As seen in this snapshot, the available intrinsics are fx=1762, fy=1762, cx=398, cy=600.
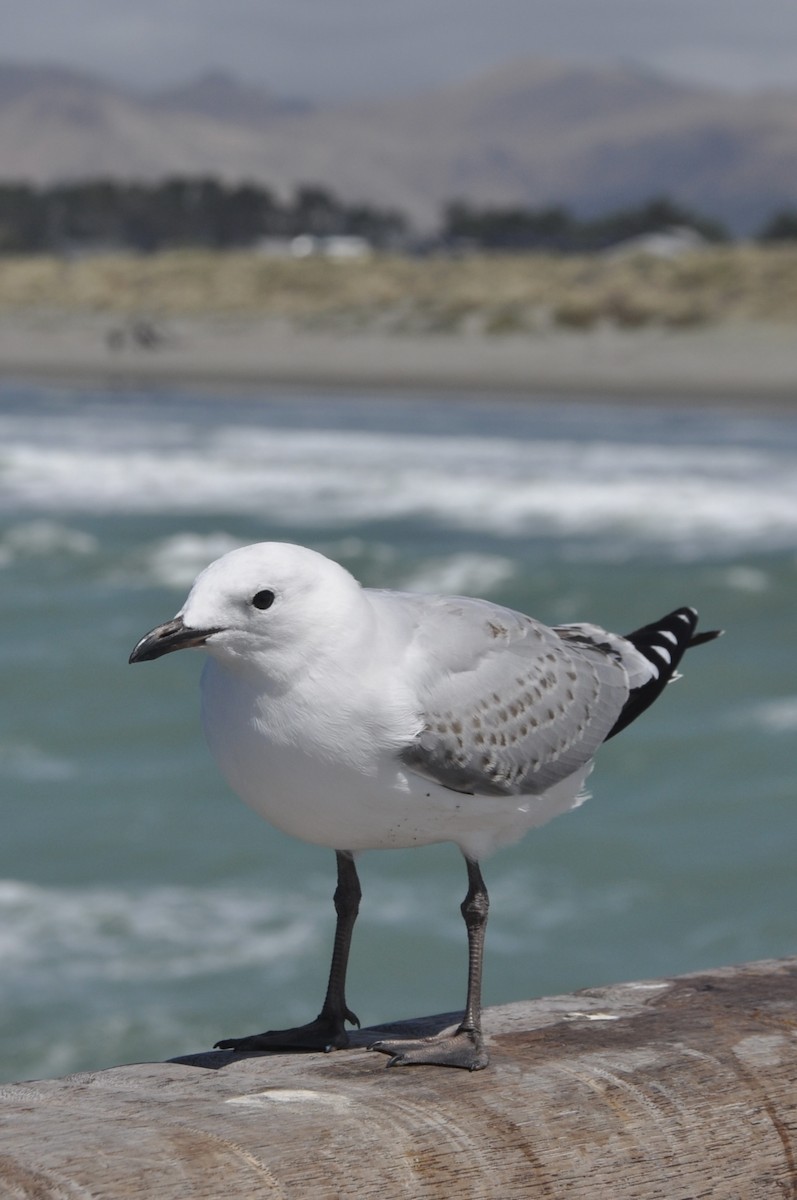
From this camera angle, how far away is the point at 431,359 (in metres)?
38.8

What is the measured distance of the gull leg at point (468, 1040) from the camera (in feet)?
8.66

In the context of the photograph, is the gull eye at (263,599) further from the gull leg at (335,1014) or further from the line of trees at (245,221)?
the line of trees at (245,221)

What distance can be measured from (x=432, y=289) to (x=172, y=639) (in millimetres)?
45918

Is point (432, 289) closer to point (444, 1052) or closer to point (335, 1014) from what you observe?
point (335, 1014)

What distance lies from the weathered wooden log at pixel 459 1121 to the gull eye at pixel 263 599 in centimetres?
69

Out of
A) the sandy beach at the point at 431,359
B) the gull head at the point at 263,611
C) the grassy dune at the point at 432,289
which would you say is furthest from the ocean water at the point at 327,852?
the grassy dune at the point at 432,289

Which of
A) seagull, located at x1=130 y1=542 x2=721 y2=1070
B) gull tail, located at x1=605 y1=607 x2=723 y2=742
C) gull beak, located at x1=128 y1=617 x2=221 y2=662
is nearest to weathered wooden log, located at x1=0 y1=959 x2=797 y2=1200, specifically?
seagull, located at x1=130 y1=542 x2=721 y2=1070

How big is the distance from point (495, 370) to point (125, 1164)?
3545cm

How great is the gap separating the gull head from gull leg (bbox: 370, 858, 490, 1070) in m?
0.58

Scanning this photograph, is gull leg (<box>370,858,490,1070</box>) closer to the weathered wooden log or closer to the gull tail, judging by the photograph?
the weathered wooden log

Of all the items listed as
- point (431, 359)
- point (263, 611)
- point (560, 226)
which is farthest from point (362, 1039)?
point (560, 226)

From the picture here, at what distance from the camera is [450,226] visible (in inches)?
3196

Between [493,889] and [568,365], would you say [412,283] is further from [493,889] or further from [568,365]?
[493,889]

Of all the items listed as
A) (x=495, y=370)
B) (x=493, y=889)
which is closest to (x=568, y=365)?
(x=495, y=370)
